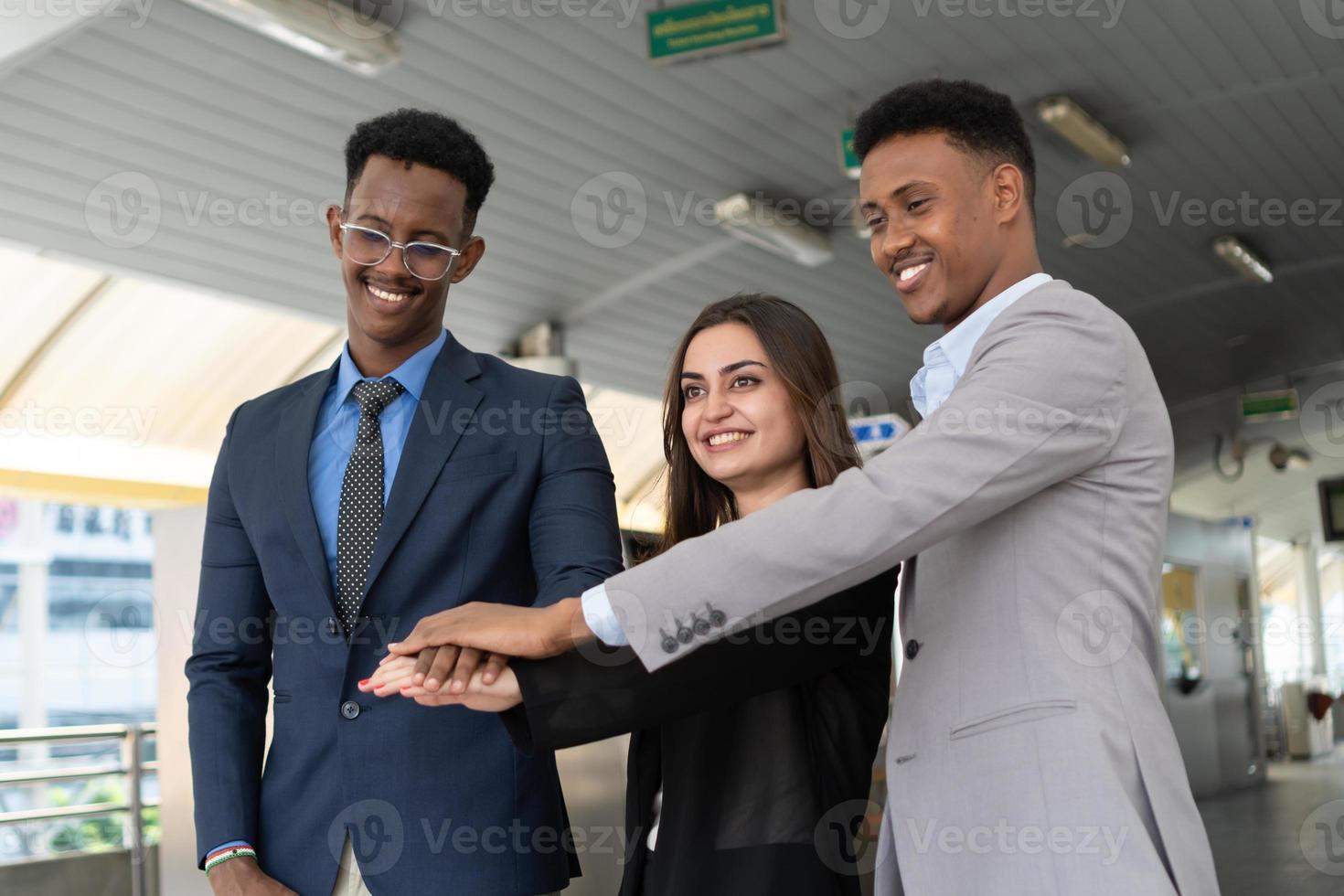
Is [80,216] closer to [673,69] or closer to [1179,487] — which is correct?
[673,69]

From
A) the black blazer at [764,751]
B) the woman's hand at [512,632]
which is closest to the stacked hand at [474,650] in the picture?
the woman's hand at [512,632]

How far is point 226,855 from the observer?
1.75 m

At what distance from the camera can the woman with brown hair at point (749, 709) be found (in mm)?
1557

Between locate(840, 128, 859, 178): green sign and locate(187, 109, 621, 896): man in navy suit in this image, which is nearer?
locate(187, 109, 621, 896): man in navy suit

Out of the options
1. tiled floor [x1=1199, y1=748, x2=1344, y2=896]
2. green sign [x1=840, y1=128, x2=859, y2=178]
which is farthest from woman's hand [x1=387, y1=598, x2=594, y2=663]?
tiled floor [x1=1199, y1=748, x2=1344, y2=896]

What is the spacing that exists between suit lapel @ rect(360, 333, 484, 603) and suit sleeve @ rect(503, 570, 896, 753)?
32cm

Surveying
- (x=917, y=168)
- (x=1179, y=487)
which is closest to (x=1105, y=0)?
(x=917, y=168)

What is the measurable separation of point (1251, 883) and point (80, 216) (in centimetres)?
886

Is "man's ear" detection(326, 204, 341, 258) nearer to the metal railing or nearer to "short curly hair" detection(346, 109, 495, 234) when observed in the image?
"short curly hair" detection(346, 109, 495, 234)

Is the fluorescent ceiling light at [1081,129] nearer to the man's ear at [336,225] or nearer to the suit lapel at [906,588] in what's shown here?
the man's ear at [336,225]

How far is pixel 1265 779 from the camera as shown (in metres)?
18.5

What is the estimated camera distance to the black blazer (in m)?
1.68

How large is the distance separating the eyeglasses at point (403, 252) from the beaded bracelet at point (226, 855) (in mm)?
821

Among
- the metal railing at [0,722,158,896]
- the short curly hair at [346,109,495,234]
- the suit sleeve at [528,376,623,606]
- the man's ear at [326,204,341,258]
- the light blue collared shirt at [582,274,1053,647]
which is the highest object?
the short curly hair at [346,109,495,234]
